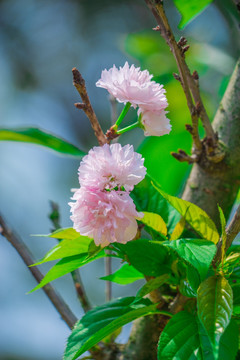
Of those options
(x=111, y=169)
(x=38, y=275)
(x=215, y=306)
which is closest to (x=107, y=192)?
(x=111, y=169)

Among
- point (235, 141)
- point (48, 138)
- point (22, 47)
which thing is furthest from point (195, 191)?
point (22, 47)

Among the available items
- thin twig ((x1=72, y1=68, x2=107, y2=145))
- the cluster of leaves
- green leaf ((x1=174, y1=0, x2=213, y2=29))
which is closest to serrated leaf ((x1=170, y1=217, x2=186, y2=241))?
the cluster of leaves

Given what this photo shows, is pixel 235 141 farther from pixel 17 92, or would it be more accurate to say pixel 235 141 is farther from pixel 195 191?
pixel 17 92

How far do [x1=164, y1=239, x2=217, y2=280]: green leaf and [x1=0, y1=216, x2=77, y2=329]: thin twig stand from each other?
0.75 ft

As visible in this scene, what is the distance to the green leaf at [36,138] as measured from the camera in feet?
1.81

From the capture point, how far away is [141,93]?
40 centimetres

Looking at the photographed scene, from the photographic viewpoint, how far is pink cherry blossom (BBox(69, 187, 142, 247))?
37cm

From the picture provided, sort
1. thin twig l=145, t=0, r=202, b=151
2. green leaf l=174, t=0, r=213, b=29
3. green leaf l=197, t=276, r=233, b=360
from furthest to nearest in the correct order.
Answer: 1. green leaf l=174, t=0, r=213, b=29
2. thin twig l=145, t=0, r=202, b=151
3. green leaf l=197, t=276, r=233, b=360

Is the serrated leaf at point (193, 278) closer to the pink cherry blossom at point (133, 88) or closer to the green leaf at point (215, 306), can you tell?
the green leaf at point (215, 306)

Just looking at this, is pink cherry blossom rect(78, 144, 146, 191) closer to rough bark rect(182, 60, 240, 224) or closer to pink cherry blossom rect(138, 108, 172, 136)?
pink cherry blossom rect(138, 108, 172, 136)

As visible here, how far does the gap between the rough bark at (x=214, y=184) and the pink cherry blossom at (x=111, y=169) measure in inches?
8.3

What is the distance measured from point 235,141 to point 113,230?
27 centimetres

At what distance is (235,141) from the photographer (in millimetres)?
572

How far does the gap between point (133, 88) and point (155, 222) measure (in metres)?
0.14
